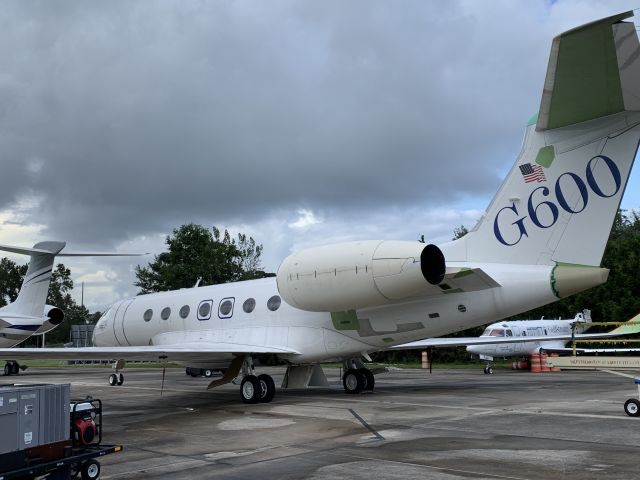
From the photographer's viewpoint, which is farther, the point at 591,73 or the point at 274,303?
the point at 274,303

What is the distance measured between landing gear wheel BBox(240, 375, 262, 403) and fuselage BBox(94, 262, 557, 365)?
783 millimetres

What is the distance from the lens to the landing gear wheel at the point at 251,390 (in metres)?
14.5

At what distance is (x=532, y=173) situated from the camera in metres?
12.4

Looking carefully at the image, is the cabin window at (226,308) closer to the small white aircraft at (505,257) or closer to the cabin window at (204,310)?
the cabin window at (204,310)

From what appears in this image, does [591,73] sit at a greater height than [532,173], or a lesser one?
greater

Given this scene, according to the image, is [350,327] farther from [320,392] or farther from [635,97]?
[635,97]

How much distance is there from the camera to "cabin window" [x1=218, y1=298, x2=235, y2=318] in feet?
55.6

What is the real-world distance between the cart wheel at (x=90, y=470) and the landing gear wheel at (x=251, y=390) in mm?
8000

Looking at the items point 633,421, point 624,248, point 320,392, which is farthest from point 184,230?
point 633,421

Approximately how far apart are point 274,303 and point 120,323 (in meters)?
6.78

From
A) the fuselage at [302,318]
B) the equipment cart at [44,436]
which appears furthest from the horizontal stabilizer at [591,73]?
the equipment cart at [44,436]

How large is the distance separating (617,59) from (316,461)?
7.12 meters

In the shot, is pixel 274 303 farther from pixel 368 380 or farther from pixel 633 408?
pixel 633 408

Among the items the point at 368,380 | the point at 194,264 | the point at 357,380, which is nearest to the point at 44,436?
the point at 357,380
